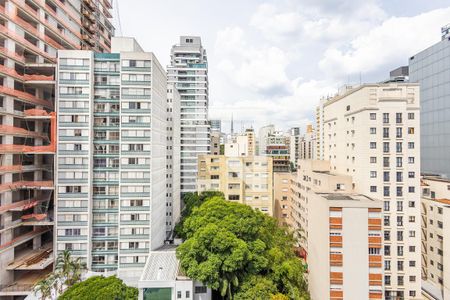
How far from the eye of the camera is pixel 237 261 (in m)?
23.8

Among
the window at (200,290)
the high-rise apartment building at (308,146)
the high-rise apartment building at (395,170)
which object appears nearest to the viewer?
the window at (200,290)

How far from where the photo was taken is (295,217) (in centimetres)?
4834

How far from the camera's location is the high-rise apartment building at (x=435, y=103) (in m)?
42.2

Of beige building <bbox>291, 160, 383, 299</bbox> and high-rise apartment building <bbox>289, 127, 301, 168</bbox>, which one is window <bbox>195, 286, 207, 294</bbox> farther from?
high-rise apartment building <bbox>289, 127, 301, 168</bbox>

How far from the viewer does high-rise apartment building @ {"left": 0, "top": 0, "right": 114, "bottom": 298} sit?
2728 cm

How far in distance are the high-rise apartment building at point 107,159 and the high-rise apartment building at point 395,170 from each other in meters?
29.8

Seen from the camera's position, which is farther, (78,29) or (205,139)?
(205,139)

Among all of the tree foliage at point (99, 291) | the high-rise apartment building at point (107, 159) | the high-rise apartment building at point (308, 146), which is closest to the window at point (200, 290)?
the tree foliage at point (99, 291)

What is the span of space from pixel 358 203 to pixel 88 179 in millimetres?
32738

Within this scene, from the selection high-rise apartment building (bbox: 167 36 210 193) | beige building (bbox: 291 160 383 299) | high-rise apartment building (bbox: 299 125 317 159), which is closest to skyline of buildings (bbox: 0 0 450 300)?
beige building (bbox: 291 160 383 299)

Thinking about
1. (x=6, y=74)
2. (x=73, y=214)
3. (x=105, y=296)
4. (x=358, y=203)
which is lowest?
(x=105, y=296)

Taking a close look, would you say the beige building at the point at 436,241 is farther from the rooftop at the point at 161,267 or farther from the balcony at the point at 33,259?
the balcony at the point at 33,259

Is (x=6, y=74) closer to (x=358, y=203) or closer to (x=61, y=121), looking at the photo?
(x=61, y=121)

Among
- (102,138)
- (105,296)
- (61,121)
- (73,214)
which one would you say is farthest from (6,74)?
(105,296)
